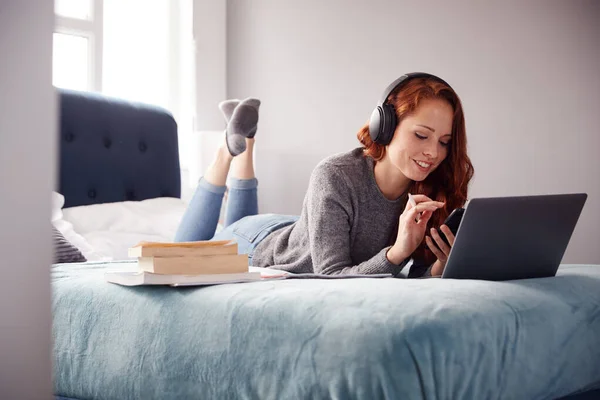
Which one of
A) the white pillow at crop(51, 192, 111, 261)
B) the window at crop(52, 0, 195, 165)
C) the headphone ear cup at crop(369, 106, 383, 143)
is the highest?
the window at crop(52, 0, 195, 165)

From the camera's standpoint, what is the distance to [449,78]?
12.0 feet

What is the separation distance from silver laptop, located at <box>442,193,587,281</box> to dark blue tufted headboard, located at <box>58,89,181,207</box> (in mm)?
2071

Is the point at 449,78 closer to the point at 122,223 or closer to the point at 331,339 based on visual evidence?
the point at 122,223

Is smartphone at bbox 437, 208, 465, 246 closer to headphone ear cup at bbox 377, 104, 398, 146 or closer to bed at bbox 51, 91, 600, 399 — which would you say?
bed at bbox 51, 91, 600, 399

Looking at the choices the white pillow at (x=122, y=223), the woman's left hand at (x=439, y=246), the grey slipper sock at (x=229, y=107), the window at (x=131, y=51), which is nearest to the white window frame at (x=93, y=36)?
the window at (x=131, y=51)

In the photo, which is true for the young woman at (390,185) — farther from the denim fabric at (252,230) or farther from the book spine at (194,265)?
the book spine at (194,265)

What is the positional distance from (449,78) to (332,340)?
2.85m

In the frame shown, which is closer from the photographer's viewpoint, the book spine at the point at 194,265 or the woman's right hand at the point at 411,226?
the book spine at the point at 194,265

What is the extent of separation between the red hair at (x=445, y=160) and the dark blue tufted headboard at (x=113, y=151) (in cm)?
151

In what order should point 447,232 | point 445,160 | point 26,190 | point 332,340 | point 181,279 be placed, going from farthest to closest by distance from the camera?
point 445,160 → point 447,232 → point 181,279 → point 332,340 → point 26,190

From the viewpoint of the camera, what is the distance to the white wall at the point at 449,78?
10.9ft

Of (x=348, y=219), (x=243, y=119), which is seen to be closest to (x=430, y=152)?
(x=348, y=219)

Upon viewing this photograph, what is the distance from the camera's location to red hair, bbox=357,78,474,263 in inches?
74.2

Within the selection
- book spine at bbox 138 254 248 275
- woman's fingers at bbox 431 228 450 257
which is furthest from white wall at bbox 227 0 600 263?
book spine at bbox 138 254 248 275
